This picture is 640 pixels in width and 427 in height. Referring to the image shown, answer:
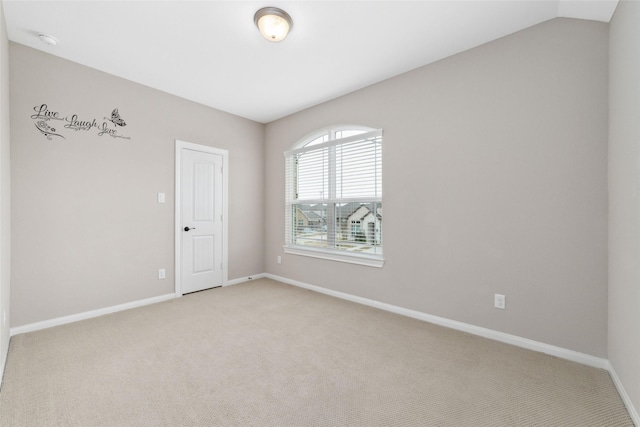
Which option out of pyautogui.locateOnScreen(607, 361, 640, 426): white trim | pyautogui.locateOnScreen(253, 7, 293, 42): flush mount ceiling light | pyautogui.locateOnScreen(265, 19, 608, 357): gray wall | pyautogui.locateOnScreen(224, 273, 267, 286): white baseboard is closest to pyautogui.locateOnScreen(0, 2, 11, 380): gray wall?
pyautogui.locateOnScreen(253, 7, 293, 42): flush mount ceiling light

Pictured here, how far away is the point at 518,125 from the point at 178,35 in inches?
122

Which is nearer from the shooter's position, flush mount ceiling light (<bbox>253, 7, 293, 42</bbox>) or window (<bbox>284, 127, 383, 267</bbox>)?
flush mount ceiling light (<bbox>253, 7, 293, 42</bbox>)

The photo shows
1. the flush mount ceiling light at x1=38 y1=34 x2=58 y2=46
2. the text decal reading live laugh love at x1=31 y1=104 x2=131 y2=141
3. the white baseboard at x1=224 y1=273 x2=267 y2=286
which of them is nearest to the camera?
the flush mount ceiling light at x1=38 y1=34 x2=58 y2=46

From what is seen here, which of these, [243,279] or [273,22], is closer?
[273,22]

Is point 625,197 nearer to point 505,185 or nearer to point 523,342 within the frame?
point 505,185

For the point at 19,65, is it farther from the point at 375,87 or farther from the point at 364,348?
the point at 364,348

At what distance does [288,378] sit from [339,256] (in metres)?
2.02

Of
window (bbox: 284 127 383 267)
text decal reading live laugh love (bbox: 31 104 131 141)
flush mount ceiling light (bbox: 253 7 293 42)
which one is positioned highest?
flush mount ceiling light (bbox: 253 7 293 42)

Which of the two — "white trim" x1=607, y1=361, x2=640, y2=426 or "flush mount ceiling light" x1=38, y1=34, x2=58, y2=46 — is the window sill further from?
"flush mount ceiling light" x1=38, y1=34, x2=58, y2=46

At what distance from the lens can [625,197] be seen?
1.75m

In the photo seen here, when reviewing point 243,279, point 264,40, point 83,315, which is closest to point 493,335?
point 264,40

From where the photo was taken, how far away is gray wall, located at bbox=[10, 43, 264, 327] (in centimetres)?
268

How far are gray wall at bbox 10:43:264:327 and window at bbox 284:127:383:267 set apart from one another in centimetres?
156

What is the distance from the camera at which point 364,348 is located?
2.38 metres
